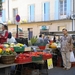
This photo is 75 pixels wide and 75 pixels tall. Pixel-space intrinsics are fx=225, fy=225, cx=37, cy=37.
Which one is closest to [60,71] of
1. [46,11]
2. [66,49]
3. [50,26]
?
[66,49]

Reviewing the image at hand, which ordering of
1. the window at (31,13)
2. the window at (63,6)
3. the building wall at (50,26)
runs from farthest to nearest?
the window at (31,13)
the window at (63,6)
the building wall at (50,26)

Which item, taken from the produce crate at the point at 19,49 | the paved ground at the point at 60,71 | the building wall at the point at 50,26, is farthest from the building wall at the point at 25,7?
the produce crate at the point at 19,49

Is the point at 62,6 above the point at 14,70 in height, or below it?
above

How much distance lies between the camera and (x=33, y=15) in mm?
28469

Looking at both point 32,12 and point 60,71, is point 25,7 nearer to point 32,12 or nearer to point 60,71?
point 32,12

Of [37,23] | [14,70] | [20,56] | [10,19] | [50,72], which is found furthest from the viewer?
[10,19]

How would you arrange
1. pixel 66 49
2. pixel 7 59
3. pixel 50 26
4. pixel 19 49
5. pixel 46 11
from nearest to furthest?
pixel 7 59
pixel 19 49
pixel 66 49
pixel 50 26
pixel 46 11

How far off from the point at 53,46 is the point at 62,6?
1815 centimetres

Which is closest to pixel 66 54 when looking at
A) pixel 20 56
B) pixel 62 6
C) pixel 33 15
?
pixel 20 56

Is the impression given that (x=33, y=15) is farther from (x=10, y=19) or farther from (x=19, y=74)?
(x=19, y=74)

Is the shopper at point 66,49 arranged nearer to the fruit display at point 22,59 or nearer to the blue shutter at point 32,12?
the fruit display at point 22,59

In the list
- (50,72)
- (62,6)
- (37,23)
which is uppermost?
(62,6)

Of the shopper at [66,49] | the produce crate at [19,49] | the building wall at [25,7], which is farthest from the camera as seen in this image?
the building wall at [25,7]

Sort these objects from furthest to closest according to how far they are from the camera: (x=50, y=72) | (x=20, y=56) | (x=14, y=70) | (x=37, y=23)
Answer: (x=37, y=23)
(x=50, y=72)
(x=14, y=70)
(x=20, y=56)
